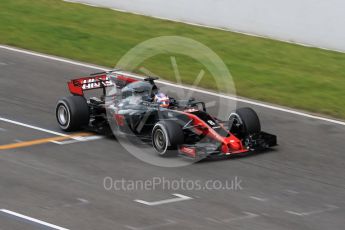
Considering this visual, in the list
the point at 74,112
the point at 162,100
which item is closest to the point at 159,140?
the point at 162,100

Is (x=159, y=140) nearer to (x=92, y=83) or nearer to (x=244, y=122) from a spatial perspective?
(x=244, y=122)

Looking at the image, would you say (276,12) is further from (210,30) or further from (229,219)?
(229,219)

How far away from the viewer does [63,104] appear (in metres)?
17.1

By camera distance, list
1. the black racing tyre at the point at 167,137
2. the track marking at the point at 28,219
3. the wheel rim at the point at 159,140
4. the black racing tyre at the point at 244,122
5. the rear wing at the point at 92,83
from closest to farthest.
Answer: the track marking at the point at 28,219, the black racing tyre at the point at 167,137, the wheel rim at the point at 159,140, the black racing tyre at the point at 244,122, the rear wing at the point at 92,83

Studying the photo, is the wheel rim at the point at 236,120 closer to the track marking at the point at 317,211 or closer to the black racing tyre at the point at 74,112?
the black racing tyre at the point at 74,112

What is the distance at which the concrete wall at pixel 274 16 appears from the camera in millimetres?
23469

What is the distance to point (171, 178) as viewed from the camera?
14805 millimetres

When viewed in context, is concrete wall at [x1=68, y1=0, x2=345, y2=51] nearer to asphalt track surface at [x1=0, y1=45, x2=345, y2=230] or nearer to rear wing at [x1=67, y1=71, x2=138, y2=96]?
asphalt track surface at [x1=0, y1=45, x2=345, y2=230]

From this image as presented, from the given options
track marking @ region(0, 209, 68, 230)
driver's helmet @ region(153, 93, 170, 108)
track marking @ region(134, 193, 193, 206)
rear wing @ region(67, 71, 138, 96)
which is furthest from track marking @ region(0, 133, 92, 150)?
track marking @ region(134, 193, 193, 206)

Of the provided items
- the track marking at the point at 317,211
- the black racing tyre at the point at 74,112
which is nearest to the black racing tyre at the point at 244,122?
the black racing tyre at the point at 74,112

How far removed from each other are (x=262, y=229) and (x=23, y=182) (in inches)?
164

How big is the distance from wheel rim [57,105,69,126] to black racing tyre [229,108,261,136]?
3216 mm

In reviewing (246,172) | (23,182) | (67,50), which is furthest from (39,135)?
(67,50)

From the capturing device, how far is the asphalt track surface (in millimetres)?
12898
